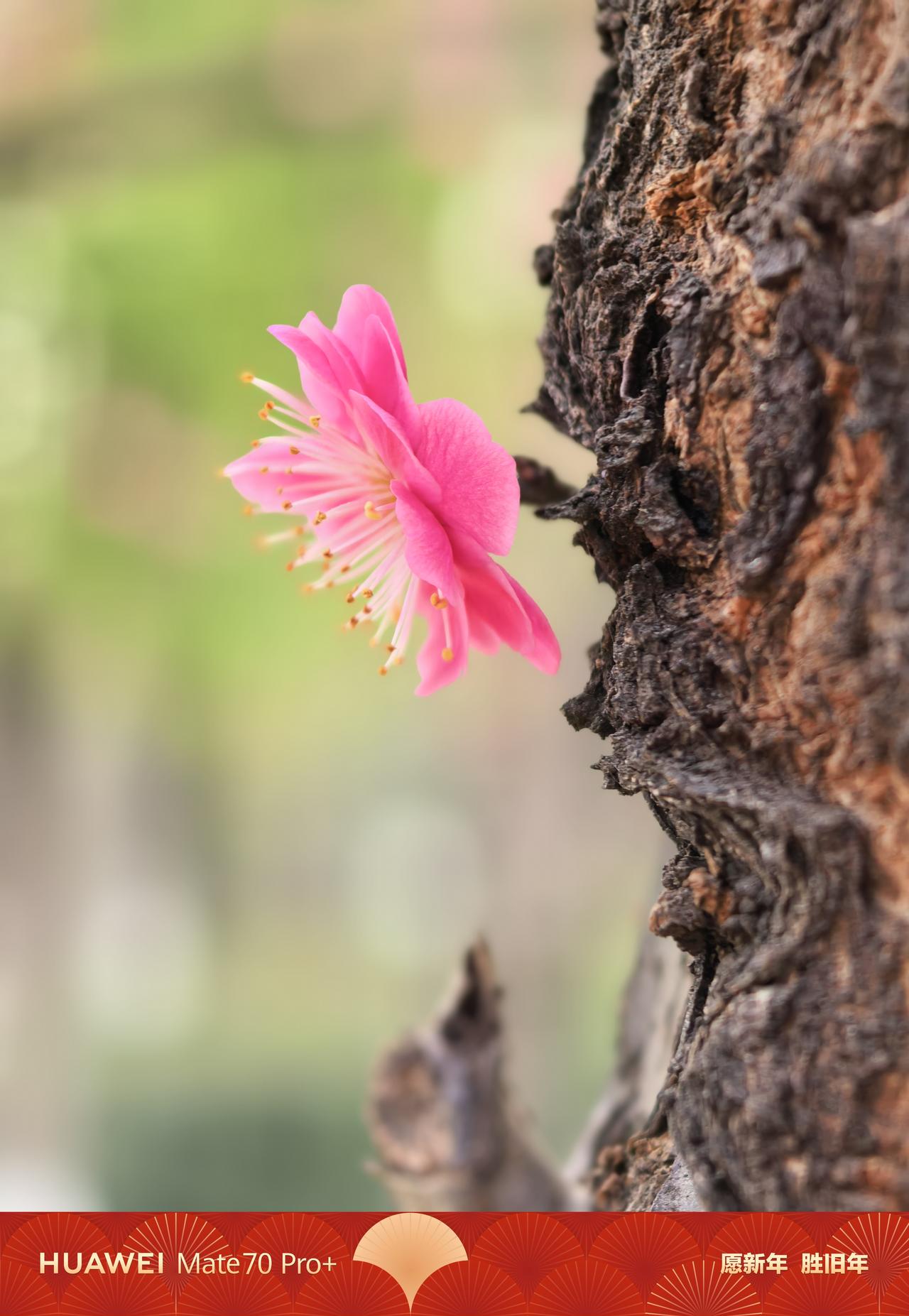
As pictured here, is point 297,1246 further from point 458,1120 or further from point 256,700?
point 256,700

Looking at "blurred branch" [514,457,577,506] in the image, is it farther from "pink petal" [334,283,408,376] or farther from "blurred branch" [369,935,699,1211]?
"blurred branch" [369,935,699,1211]

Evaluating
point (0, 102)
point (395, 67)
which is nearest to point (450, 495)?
point (0, 102)

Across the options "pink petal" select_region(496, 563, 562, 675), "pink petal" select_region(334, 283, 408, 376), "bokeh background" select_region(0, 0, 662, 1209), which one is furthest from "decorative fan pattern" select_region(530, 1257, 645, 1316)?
"bokeh background" select_region(0, 0, 662, 1209)

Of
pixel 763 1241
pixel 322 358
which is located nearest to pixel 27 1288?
pixel 763 1241

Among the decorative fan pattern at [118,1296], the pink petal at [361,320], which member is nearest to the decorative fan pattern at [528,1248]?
the decorative fan pattern at [118,1296]

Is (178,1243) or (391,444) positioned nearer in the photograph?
(178,1243)
